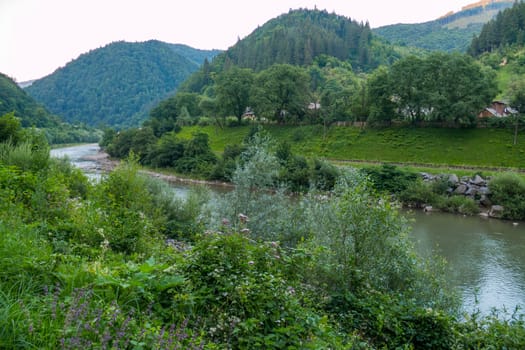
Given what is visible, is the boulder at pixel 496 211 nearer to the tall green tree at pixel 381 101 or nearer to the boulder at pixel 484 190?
the boulder at pixel 484 190

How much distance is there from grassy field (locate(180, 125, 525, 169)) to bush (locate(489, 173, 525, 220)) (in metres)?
9.02

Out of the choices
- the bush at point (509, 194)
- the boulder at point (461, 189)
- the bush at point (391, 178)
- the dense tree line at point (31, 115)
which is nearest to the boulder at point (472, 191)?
the boulder at point (461, 189)

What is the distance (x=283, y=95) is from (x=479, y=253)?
51.7 meters

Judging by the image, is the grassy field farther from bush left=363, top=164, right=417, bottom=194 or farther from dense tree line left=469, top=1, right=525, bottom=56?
dense tree line left=469, top=1, right=525, bottom=56

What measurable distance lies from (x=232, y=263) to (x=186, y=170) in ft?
170

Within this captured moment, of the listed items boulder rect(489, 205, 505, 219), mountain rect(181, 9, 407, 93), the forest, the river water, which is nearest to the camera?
the forest

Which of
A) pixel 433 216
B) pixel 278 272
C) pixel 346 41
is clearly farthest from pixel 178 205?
pixel 346 41

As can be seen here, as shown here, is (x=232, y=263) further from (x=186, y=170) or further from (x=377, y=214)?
(x=186, y=170)

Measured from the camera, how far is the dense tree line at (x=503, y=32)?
99.2 m

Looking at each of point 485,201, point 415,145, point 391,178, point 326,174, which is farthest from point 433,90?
point 326,174

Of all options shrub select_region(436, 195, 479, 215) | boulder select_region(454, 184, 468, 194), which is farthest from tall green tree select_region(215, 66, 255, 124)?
shrub select_region(436, 195, 479, 215)

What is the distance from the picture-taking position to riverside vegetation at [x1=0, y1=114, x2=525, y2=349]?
364 centimetres

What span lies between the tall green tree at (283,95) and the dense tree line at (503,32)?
63.0m

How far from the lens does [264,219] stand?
17.5 m
